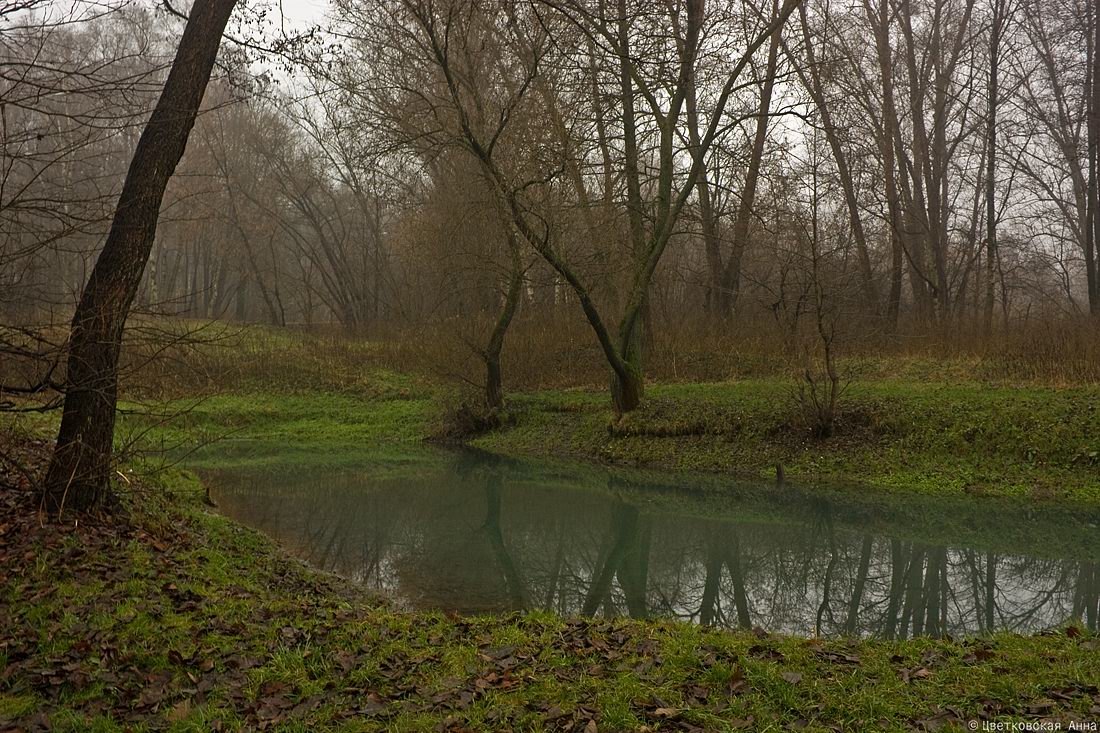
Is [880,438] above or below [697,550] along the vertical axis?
above

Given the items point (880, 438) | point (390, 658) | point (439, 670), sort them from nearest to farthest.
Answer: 1. point (439, 670)
2. point (390, 658)
3. point (880, 438)

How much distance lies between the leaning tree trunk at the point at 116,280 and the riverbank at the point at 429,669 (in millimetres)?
872

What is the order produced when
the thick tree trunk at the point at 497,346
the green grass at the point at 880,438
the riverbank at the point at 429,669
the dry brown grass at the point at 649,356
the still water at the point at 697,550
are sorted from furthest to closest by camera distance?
1. the thick tree trunk at the point at 497,346
2. the dry brown grass at the point at 649,356
3. the green grass at the point at 880,438
4. the still water at the point at 697,550
5. the riverbank at the point at 429,669

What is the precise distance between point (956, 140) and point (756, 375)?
1154 centimetres

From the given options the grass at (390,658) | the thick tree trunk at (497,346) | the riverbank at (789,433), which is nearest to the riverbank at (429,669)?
the grass at (390,658)

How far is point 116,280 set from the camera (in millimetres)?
7730

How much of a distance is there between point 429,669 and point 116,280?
196 inches

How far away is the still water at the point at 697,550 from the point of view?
8.48 meters

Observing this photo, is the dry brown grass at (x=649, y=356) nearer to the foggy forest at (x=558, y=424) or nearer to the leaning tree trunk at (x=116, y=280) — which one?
the foggy forest at (x=558, y=424)

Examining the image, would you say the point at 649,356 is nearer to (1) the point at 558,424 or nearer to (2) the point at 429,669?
(1) the point at 558,424

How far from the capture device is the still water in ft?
27.8

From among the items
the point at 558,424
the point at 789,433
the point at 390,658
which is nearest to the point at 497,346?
the point at 558,424

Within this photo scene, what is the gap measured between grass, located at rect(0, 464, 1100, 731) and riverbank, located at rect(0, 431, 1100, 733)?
2 cm

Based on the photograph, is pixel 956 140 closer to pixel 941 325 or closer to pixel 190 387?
pixel 941 325
